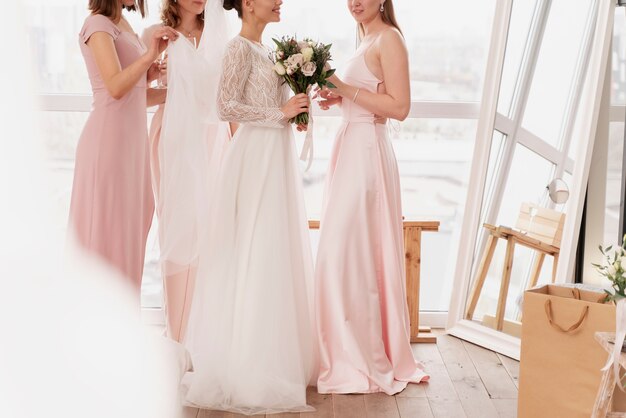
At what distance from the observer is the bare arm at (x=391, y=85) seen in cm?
380

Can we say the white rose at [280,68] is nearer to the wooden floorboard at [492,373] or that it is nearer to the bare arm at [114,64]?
the bare arm at [114,64]

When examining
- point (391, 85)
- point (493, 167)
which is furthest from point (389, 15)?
point (493, 167)

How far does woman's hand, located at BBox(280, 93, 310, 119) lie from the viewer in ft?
12.0

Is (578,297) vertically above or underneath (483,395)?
above

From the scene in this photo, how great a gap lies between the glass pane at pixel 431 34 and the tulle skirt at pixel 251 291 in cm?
120

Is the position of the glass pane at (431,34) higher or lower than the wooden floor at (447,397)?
higher

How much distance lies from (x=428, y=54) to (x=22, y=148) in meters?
2.48

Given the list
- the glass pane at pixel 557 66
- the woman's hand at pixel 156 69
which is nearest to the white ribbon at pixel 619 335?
the glass pane at pixel 557 66

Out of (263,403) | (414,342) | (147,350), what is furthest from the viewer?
(414,342)

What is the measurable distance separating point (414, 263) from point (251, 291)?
4.02 ft

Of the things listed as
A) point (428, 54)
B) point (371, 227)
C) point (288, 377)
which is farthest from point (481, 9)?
point (288, 377)

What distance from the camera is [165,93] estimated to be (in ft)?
13.0

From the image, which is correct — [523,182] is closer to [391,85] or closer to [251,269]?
[391,85]

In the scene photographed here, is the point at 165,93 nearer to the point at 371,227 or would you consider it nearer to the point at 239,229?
the point at 239,229
